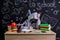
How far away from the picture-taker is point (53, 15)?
101 inches

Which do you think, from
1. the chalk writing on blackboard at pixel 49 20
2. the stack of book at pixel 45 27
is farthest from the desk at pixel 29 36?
the chalk writing on blackboard at pixel 49 20

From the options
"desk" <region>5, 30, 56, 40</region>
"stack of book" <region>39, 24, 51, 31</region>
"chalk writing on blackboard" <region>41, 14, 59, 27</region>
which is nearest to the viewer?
"desk" <region>5, 30, 56, 40</region>

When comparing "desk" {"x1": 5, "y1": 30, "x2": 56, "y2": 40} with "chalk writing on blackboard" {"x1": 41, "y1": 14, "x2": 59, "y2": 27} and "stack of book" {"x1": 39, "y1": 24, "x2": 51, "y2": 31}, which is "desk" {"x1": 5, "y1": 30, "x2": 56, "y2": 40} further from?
"chalk writing on blackboard" {"x1": 41, "y1": 14, "x2": 59, "y2": 27}

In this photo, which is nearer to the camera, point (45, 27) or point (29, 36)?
point (29, 36)

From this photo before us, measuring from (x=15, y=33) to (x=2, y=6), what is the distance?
75cm

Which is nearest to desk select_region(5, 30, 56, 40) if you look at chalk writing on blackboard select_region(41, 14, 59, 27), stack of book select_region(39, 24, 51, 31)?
stack of book select_region(39, 24, 51, 31)

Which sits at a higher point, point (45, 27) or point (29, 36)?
point (45, 27)

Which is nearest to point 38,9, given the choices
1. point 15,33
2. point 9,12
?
point 9,12

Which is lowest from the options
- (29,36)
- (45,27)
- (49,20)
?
(29,36)

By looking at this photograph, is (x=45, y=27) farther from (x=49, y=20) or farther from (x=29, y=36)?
(x=29, y=36)

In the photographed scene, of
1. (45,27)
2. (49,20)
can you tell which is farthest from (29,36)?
(49,20)

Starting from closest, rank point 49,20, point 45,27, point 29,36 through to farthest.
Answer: point 29,36 → point 45,27 → point 49,20

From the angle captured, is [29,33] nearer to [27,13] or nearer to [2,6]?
[27,13]

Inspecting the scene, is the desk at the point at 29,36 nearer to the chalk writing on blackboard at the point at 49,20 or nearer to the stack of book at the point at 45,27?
the stack of book at the point at 45,27
